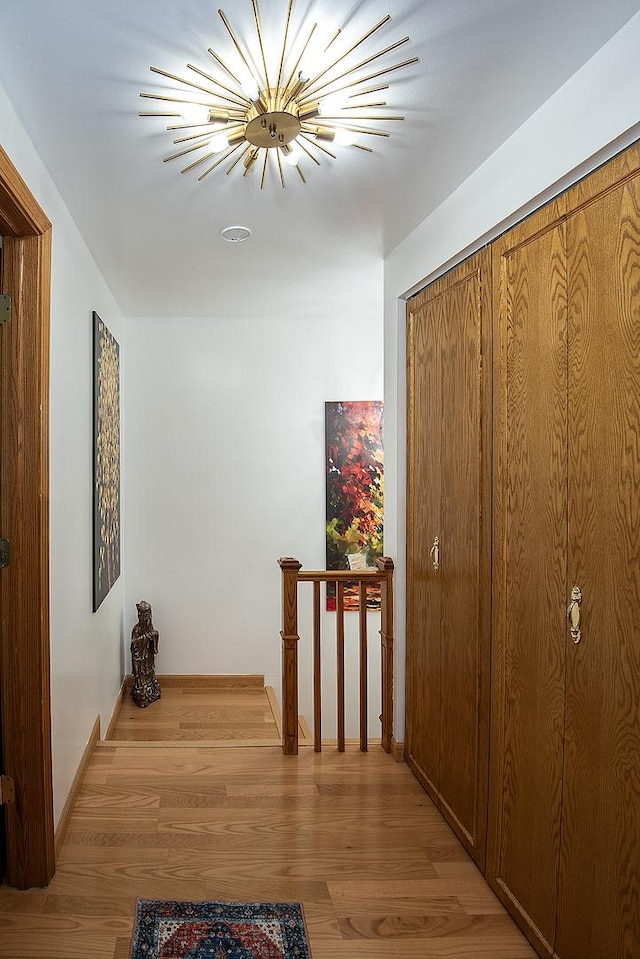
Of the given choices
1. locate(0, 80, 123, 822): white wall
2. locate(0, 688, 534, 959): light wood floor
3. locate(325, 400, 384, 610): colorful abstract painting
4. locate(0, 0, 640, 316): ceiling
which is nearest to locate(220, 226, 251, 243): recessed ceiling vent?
locate(0, 0, 640, 316): ceiling

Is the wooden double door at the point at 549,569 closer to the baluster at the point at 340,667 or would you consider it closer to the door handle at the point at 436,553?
the door handle at the point at 436,553

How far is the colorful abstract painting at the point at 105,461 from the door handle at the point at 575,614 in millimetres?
2345

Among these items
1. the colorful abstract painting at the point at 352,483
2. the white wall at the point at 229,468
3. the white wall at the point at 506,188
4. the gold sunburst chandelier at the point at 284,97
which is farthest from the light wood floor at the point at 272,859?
the gold sunburst chandelier at the point at 284,97

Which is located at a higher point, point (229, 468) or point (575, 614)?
point (229, 468)

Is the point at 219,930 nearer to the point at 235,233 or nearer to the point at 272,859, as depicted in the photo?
the point at 272,859

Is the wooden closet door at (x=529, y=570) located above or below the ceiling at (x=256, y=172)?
below

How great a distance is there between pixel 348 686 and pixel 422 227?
322 centimetres

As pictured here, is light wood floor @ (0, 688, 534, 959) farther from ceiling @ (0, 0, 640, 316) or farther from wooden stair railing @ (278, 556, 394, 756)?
ceiling @ (0, 0, 640, 316)

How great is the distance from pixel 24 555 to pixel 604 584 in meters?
1.69

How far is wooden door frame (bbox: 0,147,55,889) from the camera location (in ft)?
7.23

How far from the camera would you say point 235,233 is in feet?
10.1

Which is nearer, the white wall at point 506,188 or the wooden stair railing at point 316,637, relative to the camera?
the white wall at point 506,188

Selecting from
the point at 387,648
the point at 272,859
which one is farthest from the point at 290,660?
the point at 272,859

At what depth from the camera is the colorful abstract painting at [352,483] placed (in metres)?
4.99
